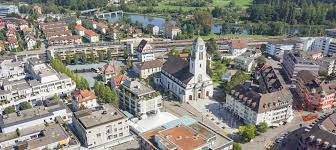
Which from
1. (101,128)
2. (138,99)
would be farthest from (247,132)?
(101,128)

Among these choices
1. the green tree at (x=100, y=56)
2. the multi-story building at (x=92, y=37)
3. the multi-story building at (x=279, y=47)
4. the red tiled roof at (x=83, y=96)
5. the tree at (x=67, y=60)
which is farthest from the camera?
the multi-story building at (x=92, y=37)

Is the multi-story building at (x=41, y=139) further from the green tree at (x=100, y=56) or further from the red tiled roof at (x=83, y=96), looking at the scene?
the green tree at (x=100, y=56)

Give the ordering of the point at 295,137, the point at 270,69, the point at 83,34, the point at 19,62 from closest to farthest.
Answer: the point at 295,137 → the point at 270,69 → the point at 19,62 → the point at 83,34

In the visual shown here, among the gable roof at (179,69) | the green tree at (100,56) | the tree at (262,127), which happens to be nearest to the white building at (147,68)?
the gable roof at (179,69)

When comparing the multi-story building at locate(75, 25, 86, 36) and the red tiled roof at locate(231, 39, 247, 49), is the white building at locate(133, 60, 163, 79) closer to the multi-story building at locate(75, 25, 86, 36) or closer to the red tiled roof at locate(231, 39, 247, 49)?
the red tiled roof at locate(231, 39, 247, 49)

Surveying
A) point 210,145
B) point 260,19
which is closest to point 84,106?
point 210,145

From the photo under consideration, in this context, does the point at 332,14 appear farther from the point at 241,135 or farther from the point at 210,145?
the point at 210,145

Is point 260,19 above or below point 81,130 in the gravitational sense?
above
